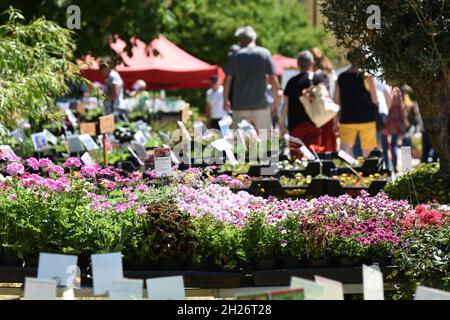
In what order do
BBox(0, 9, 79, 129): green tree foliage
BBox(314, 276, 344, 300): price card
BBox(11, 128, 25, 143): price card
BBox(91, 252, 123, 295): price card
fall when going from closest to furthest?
BBox(314, 276, 344, 300): price card → BBox(91, 252, 123, 295): price card → BBox(0, 9, 79, 129): green tree foliage → BBox(11, 128, 25, 143): price card

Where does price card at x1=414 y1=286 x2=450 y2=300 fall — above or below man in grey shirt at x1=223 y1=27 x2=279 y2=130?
below

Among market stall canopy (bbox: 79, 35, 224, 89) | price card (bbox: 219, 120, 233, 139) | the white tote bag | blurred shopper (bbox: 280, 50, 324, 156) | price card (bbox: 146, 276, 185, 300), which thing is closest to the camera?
price card (bbox: 146, 276, 185, 300)

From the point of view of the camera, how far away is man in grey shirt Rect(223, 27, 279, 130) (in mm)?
11883

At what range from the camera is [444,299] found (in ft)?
12.5

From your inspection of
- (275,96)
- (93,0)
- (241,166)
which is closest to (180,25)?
(93,0)

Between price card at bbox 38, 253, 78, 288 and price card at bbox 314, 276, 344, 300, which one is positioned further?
price card at bbox 38, 253, 78, 288

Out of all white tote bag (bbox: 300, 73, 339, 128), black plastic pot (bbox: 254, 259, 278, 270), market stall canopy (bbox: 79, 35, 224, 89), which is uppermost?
market stall canopy (bbox: 79, 35, 224, 89)

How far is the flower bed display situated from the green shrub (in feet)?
5.98

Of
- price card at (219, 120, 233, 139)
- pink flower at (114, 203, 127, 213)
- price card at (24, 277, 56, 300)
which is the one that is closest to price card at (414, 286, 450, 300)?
price card at (24, 277, 56, 300)

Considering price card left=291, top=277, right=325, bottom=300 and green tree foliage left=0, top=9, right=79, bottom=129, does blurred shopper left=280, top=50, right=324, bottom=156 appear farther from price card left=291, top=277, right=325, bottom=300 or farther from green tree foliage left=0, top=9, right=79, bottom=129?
price card left=291, top=277, right=325, bottom=300

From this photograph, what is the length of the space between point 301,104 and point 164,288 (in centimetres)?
797

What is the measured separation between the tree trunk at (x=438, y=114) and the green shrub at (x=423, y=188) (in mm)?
111

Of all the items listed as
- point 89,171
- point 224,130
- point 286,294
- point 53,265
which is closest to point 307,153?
point 224,130

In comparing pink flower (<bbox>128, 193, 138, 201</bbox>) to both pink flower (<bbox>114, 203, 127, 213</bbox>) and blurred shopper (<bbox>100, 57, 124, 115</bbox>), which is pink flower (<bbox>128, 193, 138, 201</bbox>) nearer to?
pink flower (<bbox>114, 203, 127, 213</bbox>)
